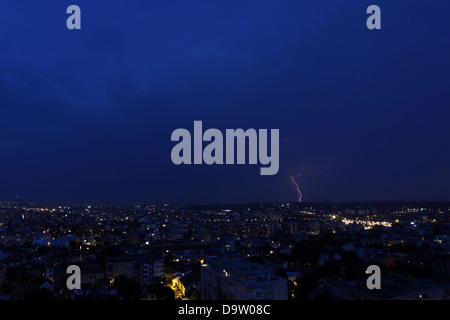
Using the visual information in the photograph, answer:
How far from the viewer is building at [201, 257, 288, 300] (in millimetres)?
7090

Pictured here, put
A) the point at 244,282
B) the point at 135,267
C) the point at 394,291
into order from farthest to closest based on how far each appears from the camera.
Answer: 1. the point at 135,267
2. the point at 394,291
3. the point at 244,282

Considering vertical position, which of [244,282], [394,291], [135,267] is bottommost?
[135,267]

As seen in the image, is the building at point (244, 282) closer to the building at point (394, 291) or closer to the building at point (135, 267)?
the building at point (394, 291)

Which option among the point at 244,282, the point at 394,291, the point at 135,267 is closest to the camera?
the point at 244,282

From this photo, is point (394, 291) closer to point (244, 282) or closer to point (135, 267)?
point (244, 282)

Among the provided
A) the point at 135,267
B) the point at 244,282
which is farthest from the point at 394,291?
the point at 135,267

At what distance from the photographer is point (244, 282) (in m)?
7.14

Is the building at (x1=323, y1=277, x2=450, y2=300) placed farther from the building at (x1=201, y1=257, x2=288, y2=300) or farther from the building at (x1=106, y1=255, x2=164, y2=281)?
the building at (x1=106, y1=255, x2=164, y2=281)

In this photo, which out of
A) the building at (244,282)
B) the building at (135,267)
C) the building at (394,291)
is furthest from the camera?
the building at (135,267)

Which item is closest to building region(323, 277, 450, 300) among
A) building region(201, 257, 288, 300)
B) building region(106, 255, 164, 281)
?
building region(201, 257, 288, 300)

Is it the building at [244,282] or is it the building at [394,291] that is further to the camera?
the building at [394,291]

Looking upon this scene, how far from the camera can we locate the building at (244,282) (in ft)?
23.3

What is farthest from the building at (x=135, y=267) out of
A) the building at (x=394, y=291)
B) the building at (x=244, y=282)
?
the building at (x=394, y=291)

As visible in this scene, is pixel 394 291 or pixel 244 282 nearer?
pixel 244 282
